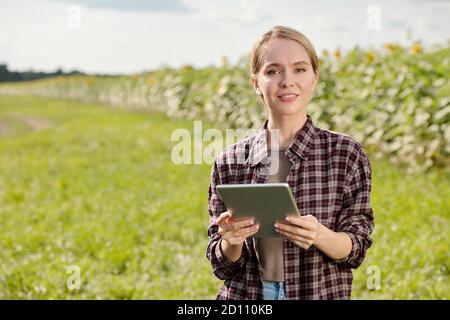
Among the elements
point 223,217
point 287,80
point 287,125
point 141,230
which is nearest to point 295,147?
point 287,125

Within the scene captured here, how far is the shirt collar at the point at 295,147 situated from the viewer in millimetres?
1840

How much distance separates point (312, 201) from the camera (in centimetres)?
184

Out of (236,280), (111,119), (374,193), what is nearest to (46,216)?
(374,193)

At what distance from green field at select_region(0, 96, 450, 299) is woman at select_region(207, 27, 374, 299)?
198 centimetres

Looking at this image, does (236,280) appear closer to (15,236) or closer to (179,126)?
(15,236)

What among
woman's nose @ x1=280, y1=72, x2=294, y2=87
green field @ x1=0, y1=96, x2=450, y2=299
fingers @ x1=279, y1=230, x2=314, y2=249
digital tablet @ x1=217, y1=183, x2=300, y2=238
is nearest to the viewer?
digital tablet @ x1=217, y1=183, x2=300, y2=238

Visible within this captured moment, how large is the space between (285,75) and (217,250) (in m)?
0.50

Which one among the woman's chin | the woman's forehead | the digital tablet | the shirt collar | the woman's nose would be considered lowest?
the digital tablet

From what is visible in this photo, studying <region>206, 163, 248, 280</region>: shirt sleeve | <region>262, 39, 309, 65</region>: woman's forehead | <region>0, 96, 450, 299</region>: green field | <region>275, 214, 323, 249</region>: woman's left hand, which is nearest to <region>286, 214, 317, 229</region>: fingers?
<region>275, 214, 323, 249</region>: woman's left hand

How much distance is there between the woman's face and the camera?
181 cm

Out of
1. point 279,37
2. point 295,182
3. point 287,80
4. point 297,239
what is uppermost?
point 279,37

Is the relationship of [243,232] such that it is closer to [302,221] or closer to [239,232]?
[239,232]

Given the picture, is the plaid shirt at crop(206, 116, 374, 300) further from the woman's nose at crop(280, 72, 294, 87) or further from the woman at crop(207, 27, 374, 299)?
the woman's nose at crop(280, 72, 294, 87)

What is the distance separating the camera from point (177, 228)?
17.3ft
